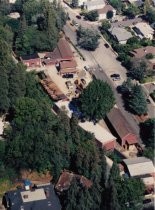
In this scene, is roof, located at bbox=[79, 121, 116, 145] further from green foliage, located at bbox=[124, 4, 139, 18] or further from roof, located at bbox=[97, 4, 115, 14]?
green foliage, located at bbox=[124, 4, 139, 18]

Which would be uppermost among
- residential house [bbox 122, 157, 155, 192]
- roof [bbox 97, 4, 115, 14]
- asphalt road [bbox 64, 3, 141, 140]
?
residential house [bbox 122, 157, 155, 192]

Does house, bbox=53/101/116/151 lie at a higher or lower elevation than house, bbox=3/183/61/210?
lower

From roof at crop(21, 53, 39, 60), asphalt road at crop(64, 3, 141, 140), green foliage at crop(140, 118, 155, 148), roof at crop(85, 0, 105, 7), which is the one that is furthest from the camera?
roof at crop(85, 0, 105, 7)

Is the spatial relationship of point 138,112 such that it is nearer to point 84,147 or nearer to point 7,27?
point 84,147

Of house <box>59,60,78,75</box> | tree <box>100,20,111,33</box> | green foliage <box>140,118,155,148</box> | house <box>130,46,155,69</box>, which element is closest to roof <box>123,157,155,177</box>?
green foliage <box>140,118,155,148</box>

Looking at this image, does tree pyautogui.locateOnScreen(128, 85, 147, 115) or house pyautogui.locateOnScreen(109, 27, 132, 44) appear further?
house pyautogui.locateOnScreen(109, 27, 132, 44)

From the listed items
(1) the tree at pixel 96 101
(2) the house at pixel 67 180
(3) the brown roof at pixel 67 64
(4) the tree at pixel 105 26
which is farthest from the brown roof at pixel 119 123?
(4) the tree at pixel 105 26

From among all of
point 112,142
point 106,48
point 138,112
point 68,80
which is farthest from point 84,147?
point 106,48
